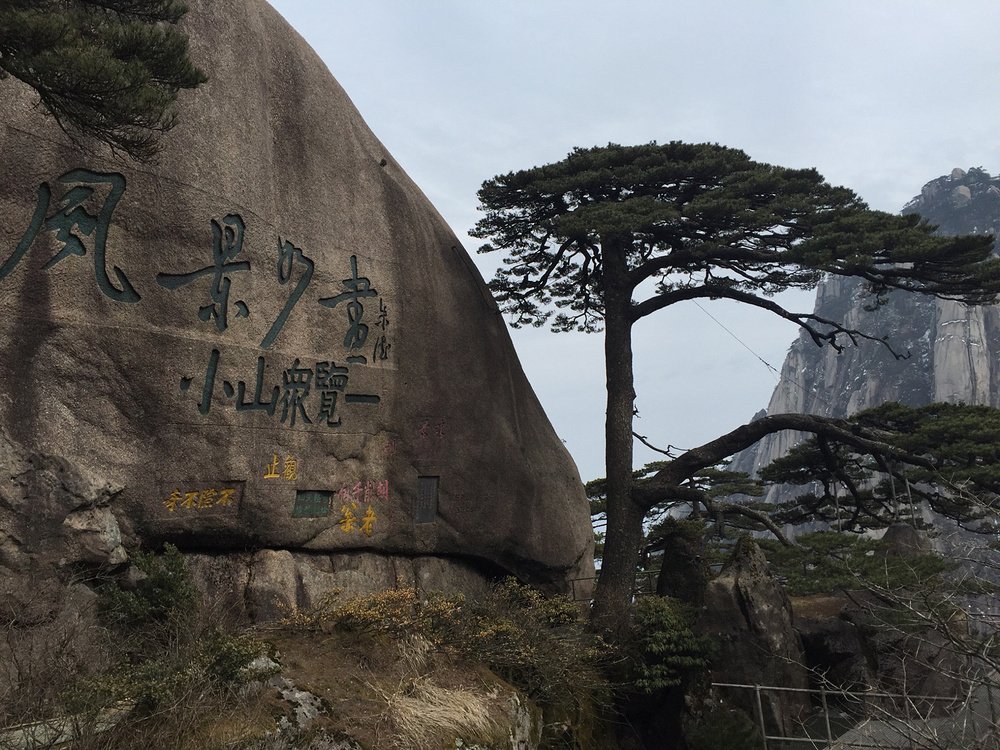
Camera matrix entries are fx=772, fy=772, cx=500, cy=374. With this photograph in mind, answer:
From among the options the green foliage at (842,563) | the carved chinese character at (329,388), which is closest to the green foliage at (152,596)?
the carved chinese character at (329,388)

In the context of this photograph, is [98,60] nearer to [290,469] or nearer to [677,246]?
[290,469]

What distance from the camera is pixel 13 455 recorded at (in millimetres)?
6746

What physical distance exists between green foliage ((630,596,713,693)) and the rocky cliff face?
164ft

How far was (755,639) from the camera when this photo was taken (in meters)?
10.4

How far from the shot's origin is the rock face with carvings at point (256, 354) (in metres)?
7.15

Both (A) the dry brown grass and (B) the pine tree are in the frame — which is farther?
(B) the pine tree

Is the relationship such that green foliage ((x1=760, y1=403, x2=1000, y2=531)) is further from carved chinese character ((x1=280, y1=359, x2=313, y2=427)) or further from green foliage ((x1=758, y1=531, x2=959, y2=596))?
carved chinese character ((x1=280, y1=359, x2=313, y2=427))

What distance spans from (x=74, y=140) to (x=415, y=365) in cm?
492

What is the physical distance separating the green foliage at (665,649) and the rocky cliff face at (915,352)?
164 ft

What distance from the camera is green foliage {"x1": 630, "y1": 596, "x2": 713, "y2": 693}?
10305 millimetres

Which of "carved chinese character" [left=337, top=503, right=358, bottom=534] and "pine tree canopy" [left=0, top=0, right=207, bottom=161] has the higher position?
"pine tree canopy" [left=0, top=0, right=207, bottom=161]

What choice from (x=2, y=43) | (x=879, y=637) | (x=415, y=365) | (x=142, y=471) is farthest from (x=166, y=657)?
(x=879, y=637)

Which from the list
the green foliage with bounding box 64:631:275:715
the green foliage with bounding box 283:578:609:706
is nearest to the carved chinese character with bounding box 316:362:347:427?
the green foliage with bounding box 283:578:609:706

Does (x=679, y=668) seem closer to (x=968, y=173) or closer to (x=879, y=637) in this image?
(x=879, y=637)
